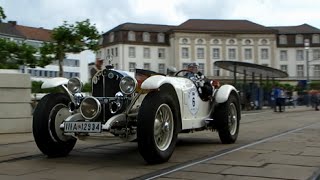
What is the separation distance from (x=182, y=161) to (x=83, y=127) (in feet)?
5.53

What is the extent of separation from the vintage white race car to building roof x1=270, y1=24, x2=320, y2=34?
125m

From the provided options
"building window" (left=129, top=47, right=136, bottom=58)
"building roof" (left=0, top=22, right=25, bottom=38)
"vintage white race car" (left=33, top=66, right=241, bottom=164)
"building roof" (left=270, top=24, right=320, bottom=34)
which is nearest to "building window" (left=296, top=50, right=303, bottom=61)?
"building roof" (left=270, top=24, right=320, bottom=34)

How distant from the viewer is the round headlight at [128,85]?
8500 millimetres

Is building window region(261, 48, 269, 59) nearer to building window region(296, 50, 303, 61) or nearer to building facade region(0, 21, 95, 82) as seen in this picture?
building window region(296, 50, 303, 61)

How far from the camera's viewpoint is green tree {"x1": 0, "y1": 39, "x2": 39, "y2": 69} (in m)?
34.6

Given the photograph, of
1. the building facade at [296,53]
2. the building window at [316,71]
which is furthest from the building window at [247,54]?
the building window at [316,71]

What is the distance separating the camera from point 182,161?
8562mm

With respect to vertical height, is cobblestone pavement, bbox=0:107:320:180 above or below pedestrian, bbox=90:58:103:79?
below

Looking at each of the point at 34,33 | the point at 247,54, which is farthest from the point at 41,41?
the point at 247,54

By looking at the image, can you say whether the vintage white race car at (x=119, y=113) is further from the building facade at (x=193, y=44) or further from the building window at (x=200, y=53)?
the building window at (x=200, y=53)

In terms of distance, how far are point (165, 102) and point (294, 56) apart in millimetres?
123759

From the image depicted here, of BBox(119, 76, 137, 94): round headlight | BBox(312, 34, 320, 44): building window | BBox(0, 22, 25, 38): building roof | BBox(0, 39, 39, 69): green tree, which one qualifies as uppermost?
BBox(0, 22, 25, 38): building roof

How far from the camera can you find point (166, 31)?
12706cm

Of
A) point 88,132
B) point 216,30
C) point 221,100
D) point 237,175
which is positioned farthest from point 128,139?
point 216,30
